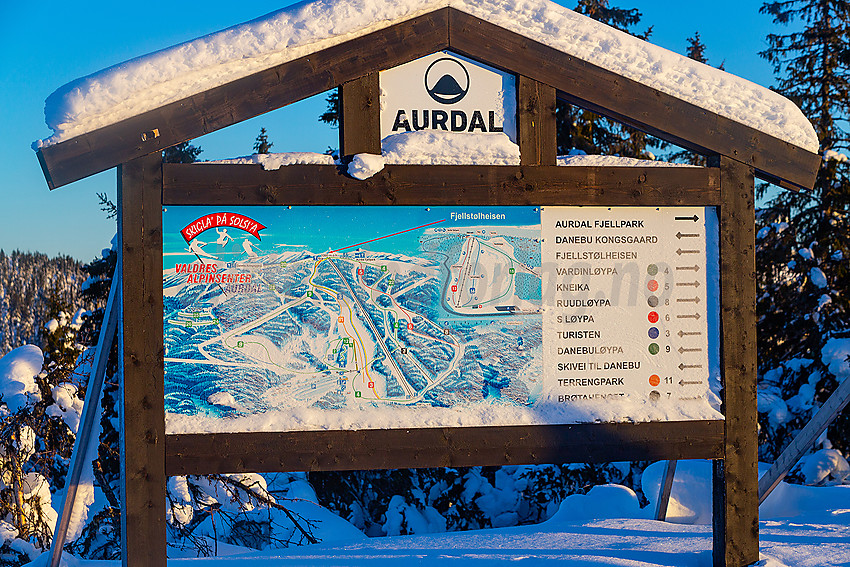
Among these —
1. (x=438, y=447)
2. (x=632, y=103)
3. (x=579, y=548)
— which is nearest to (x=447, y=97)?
(x=632, y=103)

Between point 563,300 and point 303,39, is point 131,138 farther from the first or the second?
point 563,300

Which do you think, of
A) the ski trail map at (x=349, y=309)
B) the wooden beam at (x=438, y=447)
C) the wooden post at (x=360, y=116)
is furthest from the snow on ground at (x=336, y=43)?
the wooden beam at (x=438, y=447)

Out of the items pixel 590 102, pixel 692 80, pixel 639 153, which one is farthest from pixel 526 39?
pixel 639 153

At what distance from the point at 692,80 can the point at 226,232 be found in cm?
331

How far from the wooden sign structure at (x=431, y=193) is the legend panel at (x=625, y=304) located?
0.14 meters

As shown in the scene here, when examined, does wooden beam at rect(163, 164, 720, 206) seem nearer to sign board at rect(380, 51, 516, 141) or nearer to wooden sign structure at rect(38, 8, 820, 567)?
wooden sign structure at rect(38, 8, 820, 567)

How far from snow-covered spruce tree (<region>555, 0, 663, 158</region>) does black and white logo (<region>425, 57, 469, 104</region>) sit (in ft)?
30.9

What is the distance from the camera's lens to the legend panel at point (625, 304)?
15.6ft

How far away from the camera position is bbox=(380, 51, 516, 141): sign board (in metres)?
4.69

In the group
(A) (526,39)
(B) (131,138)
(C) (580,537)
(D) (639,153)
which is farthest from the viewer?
(D) (639,153)

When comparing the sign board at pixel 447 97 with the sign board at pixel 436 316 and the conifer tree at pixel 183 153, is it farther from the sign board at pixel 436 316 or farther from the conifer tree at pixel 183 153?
the conifer tree at pixel 183 153

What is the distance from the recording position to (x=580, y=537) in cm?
571

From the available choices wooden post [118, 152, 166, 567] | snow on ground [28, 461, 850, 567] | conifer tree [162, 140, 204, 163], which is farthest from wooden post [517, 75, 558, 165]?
conifer tree [162, 140, 204, 163]

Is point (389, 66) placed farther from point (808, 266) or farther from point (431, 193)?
point (808, 266)
